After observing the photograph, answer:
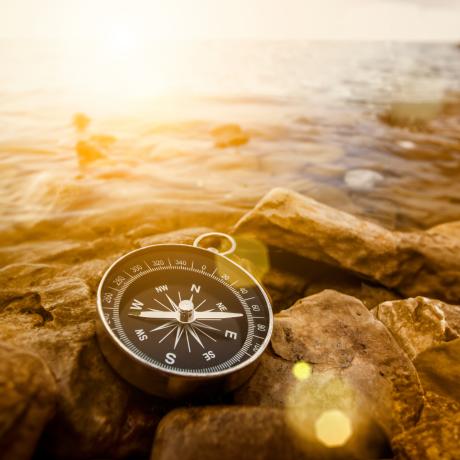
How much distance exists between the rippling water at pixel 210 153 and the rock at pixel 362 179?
41mm

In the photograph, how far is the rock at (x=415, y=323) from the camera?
9.75 feet

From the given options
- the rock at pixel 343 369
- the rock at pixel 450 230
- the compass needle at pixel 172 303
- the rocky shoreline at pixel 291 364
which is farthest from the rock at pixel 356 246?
the compass needle at pixel 172 303

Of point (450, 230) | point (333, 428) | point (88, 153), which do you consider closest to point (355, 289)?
point (450, 230)

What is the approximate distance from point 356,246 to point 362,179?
4.49m

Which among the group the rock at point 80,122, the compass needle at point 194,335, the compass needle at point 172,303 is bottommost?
the rock at point 80,122

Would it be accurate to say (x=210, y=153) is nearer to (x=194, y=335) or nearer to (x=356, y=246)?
(x=356, y=246)

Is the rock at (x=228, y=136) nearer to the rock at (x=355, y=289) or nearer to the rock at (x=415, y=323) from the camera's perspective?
the rock at (x=355, y=289)

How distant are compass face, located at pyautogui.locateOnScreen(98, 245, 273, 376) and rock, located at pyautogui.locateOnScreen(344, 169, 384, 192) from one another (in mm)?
5585

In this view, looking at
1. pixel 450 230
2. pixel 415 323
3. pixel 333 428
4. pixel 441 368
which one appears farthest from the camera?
pixel 450 230

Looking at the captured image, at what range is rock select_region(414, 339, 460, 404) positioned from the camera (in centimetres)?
271

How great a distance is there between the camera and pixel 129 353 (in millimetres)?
2020

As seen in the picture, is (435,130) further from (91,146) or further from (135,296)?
(135,296)

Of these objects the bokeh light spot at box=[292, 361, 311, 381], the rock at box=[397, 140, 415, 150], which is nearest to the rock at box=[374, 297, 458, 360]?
the bokeh light spot at box=[292, 361, 311, 381]

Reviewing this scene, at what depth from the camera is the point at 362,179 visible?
8070 millimetres
